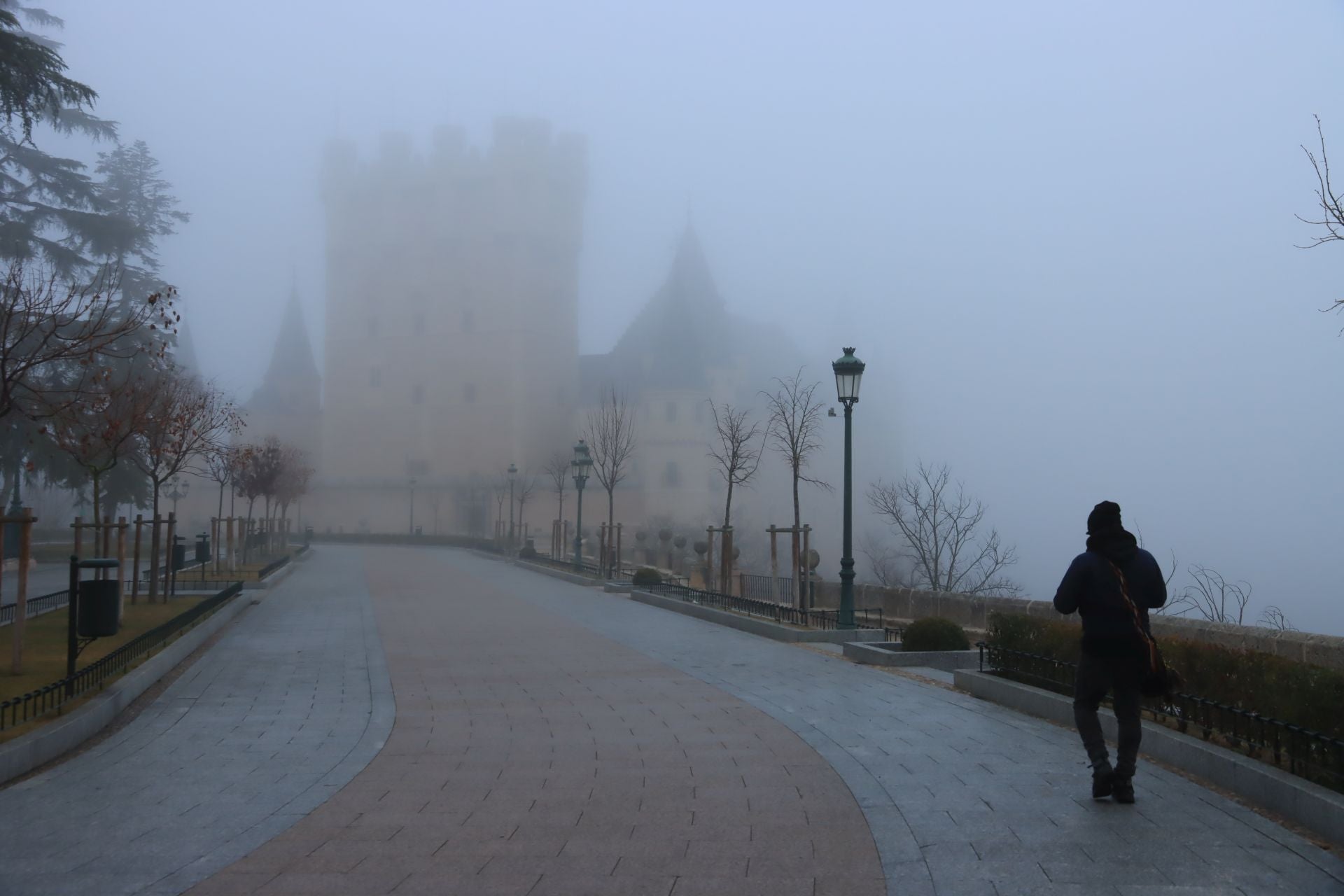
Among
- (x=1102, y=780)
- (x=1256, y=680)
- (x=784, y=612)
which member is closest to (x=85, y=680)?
(x=1102, y=780)

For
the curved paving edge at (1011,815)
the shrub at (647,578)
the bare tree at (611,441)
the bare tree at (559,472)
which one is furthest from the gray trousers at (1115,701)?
the bare tree at (559,472)

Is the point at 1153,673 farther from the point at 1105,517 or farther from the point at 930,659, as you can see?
the point at 930,659

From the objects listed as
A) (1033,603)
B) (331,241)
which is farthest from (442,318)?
(1033,603)

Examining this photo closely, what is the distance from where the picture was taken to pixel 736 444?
2847cm

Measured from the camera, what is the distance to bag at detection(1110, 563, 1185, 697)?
6398 millimetres

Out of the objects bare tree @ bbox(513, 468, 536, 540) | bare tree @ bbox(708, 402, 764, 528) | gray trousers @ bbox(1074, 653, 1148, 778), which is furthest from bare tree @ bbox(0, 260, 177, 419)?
bare tree @ bbox(513, 468, 536, 540)

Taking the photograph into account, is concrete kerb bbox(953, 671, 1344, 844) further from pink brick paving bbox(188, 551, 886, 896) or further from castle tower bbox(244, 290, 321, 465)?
castle tower bbox(244, 290, 321, 465)

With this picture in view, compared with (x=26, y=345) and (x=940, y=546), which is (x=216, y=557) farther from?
(x=940, y=546)

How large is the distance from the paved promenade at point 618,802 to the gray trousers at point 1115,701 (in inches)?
11.8

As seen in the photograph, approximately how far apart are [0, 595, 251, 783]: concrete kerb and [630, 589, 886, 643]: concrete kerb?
7952 mm

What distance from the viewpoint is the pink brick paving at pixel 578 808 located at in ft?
17.1

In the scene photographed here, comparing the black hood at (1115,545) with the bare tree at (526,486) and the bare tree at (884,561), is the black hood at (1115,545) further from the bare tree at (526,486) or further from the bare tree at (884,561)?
the bare tree at (526,486)

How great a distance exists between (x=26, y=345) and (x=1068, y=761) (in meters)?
23.4

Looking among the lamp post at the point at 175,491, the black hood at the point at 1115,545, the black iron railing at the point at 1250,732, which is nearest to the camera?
the black iron railing at the point at 1250,732
